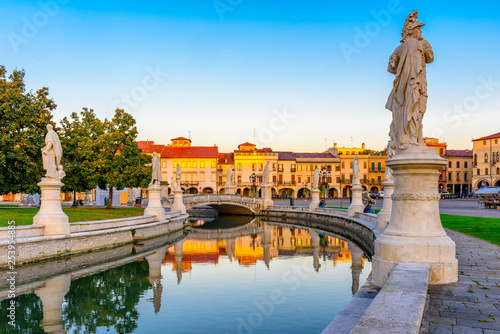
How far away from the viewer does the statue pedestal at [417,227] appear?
6551 mm

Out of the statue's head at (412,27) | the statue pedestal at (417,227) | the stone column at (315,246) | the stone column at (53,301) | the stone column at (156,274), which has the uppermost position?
the statue's head at (412,27)

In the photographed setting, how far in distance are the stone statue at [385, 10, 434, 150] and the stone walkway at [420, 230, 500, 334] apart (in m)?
2.41

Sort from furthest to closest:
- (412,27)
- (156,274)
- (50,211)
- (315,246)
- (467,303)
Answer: (315,246) < (50,211) < (156,274) < (412,27) < (467,303)

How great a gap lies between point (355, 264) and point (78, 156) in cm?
2489

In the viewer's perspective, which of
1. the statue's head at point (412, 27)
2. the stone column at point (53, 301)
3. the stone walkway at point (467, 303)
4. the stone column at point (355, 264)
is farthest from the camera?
the stone column at point (355, 264)

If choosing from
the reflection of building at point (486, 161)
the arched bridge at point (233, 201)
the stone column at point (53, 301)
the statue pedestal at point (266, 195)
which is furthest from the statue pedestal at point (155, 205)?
the reflection of building at point (486, 161)

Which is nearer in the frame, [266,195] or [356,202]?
[356,202]

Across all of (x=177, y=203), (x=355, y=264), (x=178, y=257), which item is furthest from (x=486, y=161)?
(x=178, y=257)

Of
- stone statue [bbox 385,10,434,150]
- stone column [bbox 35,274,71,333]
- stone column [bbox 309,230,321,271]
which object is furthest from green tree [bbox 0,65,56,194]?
stone statue [bbox 385,10,434,150]

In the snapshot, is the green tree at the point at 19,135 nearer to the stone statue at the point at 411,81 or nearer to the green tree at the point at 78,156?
the green tree at the point at 78,156

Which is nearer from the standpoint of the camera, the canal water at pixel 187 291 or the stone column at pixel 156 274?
the canal water at pixel 187 291

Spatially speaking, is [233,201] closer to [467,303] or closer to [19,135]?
[19,135]

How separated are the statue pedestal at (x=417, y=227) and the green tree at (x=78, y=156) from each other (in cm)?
2925

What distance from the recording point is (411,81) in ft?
23.1
